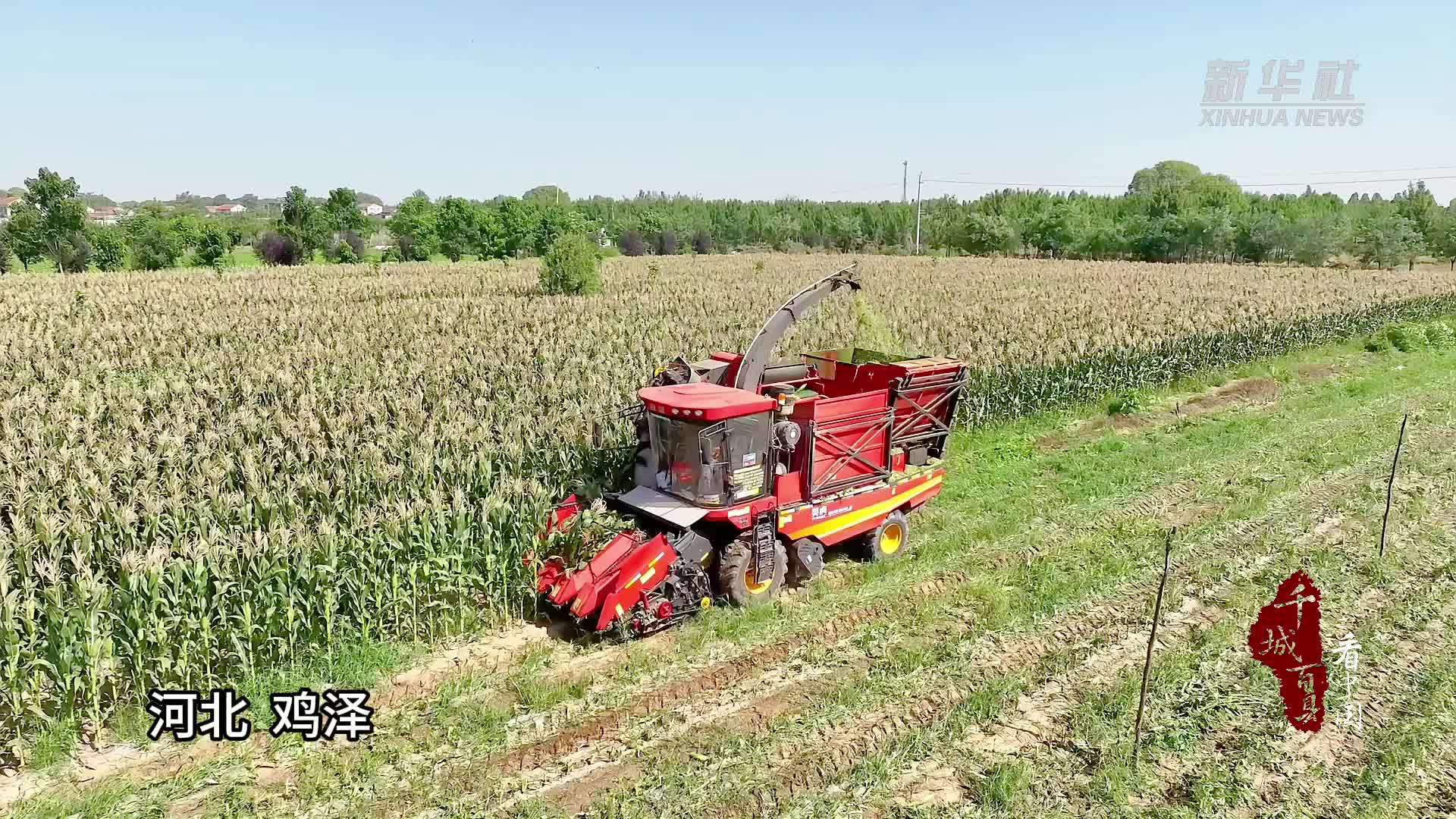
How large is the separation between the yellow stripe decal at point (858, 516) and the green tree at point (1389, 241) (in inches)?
2432

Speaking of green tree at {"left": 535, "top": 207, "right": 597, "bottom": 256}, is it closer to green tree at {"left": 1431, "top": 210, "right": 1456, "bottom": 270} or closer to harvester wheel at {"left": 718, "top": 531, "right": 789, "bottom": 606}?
harvester wheel at {"left": 718, "top": 531, "right": 789, "bottom": 606}

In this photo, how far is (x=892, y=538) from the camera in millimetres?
9727

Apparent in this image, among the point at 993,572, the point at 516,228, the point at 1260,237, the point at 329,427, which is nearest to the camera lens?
the point at 993,572

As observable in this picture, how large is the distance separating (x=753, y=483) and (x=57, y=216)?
56.3 m

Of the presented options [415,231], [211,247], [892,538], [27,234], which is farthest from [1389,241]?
[27,234]

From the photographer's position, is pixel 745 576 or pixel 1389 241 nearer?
pixel 745 576

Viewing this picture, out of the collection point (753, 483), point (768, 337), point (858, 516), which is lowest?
point (858, 516)

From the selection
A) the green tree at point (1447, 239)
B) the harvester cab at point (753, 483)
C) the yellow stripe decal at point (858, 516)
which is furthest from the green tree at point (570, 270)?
the green tree at point (1447, 239)

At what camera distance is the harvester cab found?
24.6 feet

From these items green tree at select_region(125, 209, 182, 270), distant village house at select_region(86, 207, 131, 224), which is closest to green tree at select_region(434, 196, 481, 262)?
green tree at select_region(125, 209, 182, 270)

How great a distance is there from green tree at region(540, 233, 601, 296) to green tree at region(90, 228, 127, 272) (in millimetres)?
35883

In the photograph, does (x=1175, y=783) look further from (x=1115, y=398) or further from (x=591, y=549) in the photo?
(x=1115, y=398)

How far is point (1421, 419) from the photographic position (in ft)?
49.9

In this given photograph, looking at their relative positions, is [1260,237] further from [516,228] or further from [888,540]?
[888,540]
